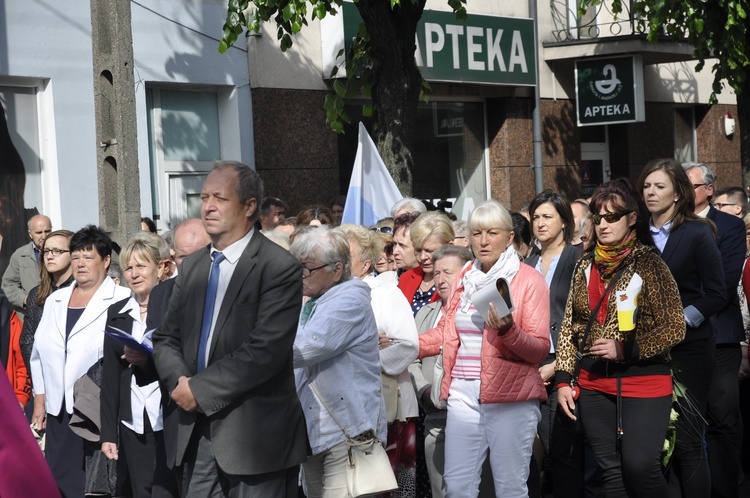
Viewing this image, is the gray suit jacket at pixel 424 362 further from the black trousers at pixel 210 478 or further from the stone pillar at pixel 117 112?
the stone pillar at pixel 117 112

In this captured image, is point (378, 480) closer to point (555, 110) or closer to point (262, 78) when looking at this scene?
point (262, 78)

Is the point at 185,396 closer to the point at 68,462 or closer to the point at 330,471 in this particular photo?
the point at 330,471

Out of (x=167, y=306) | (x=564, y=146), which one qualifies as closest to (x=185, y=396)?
(x=167, y=306)

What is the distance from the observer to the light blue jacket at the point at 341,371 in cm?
545

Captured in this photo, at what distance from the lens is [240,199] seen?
4.85m

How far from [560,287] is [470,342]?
1.09 m

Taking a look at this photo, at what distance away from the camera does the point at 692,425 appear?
230 inches

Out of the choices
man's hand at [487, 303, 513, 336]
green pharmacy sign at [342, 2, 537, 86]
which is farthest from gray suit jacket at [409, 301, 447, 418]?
green pharmacy sign at [342, 2, 537, 86]

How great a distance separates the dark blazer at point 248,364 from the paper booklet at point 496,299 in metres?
1.09

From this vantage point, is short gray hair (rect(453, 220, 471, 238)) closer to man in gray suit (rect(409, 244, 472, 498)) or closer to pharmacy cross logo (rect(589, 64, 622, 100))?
man in gray suit (rect(409, 244, 472, 498))

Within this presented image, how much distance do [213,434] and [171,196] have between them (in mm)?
8945

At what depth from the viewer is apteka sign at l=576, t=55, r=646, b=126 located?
17.5 meters

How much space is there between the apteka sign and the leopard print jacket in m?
12.4

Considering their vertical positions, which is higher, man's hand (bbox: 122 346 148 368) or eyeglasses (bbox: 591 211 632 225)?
eyeglasses (bbox: 591 211 632 225)
